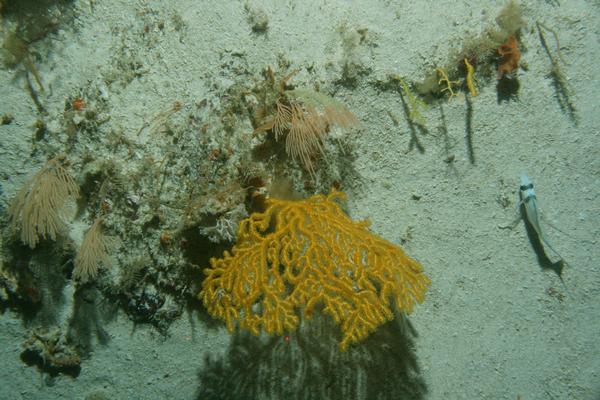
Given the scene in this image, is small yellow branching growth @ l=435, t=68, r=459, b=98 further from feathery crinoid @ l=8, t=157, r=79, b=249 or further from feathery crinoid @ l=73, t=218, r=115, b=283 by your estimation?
feathery crinoid @ l=8, t=157, r=79, b=249

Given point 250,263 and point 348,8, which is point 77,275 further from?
point 348,8

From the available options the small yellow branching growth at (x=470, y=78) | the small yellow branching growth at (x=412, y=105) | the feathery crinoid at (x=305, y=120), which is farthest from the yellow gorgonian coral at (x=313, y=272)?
the small yellow branching growth at (x=470, y=78)

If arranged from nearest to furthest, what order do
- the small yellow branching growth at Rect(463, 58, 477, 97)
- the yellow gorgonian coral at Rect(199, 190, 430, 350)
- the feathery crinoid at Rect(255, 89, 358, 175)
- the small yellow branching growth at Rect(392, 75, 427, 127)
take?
the yellow gorgonian coral at Rect(199, 190, 430, 350), the feathery crinoid at Rect(255, 89, 358, 175), the small yellow branching growth at Rect(463, 58, 477, 97), the small yellow branching growth at Rect(392, 75, 427, 127)

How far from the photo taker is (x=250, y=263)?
339 centimetres

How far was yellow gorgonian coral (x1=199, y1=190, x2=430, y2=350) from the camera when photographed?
3240 millimetres

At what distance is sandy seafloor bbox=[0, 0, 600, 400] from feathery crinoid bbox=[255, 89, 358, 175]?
1.38 ft

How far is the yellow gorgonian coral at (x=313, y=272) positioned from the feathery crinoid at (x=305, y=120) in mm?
493

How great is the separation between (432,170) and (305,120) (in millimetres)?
1440

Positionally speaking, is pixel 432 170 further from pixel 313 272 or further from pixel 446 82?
pixel 313 272

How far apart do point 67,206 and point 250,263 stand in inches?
78.6

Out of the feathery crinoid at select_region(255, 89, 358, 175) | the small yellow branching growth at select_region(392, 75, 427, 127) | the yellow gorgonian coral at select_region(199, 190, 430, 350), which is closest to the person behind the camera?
the yellow gorgonian coral at select_region(199, 190, 430, 350)

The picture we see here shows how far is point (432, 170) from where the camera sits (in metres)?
4.07

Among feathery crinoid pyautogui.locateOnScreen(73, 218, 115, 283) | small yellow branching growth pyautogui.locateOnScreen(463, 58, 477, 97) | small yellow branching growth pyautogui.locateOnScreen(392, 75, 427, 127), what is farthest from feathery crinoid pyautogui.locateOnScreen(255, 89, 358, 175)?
feathery crinoid pyautogui.locateOnScreen(73, 218, 115, 283)

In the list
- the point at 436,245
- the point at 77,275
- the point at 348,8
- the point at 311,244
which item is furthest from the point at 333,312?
the point at 348,8
